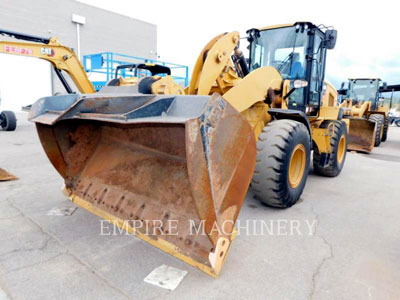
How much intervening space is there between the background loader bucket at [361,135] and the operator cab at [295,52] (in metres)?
4.53

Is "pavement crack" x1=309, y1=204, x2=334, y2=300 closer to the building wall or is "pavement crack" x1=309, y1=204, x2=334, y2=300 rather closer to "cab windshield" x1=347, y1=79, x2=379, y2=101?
"cab windshield" x1=347, y1=79, x2=379, y2=101

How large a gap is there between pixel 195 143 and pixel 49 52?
23.5 ft

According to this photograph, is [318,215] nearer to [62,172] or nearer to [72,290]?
[72,290]

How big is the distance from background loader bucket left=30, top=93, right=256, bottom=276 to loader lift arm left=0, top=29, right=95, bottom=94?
Answer: 4.95 metres

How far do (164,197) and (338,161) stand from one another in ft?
13.6

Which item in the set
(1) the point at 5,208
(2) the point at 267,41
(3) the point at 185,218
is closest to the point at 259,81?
(2) the point at 267,41

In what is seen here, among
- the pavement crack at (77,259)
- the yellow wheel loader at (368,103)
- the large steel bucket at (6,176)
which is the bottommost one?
the pavement crack at (77,259)

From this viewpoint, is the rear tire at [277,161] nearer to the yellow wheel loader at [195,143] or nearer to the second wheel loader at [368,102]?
the yellow wheel loader at [195,143]

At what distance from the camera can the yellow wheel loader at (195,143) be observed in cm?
191

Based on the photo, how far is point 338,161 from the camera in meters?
5.52

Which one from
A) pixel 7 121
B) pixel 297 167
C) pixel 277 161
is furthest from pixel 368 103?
pixel 7 121

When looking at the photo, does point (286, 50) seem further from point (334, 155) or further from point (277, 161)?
point (277, 161)

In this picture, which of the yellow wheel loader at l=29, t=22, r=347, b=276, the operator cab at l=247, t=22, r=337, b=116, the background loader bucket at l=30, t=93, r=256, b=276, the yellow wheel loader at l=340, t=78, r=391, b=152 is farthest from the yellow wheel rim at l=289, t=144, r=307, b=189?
the yellow wheel loader at l=340, t=78, r=391, b=152

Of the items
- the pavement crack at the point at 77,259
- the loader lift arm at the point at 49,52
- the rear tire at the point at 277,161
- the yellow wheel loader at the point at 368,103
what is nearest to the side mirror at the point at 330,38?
the rear tire at the point at 277,161
